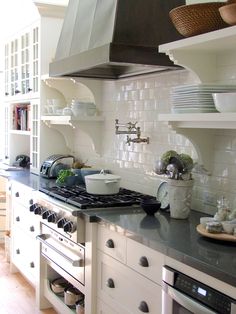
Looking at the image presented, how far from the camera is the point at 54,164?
4184 millimetres

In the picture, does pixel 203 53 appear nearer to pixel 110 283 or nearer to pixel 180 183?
pixel 180 183

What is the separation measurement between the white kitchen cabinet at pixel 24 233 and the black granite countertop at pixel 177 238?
1.17m

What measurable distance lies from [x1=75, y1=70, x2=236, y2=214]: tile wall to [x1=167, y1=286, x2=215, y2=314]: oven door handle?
2.46 ft

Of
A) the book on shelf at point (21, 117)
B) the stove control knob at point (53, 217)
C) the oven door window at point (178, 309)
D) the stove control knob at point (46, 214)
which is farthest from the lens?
the book on shelf at point (21, 117)

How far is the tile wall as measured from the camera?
252 centimetres

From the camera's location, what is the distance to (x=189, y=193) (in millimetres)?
2533

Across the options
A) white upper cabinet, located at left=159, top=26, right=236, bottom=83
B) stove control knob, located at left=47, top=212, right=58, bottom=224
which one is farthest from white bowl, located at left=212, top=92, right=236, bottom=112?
stove control knob, located at left=47, top=212, right=58, bottom=224

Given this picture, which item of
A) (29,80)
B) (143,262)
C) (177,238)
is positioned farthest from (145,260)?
(29,80)

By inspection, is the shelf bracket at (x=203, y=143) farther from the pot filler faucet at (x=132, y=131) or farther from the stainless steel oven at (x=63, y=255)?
the stainless steel oven at (x=63, y=255)

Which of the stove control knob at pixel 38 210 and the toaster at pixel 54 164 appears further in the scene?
the toaster at pixel 54 164

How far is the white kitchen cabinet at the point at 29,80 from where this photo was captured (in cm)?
432

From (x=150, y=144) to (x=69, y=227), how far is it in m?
0.86

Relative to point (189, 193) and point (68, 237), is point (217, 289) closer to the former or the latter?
point (189, 193)

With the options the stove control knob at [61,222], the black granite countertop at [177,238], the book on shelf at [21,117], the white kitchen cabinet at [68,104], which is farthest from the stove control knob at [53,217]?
the book on shelf at [21,117]
